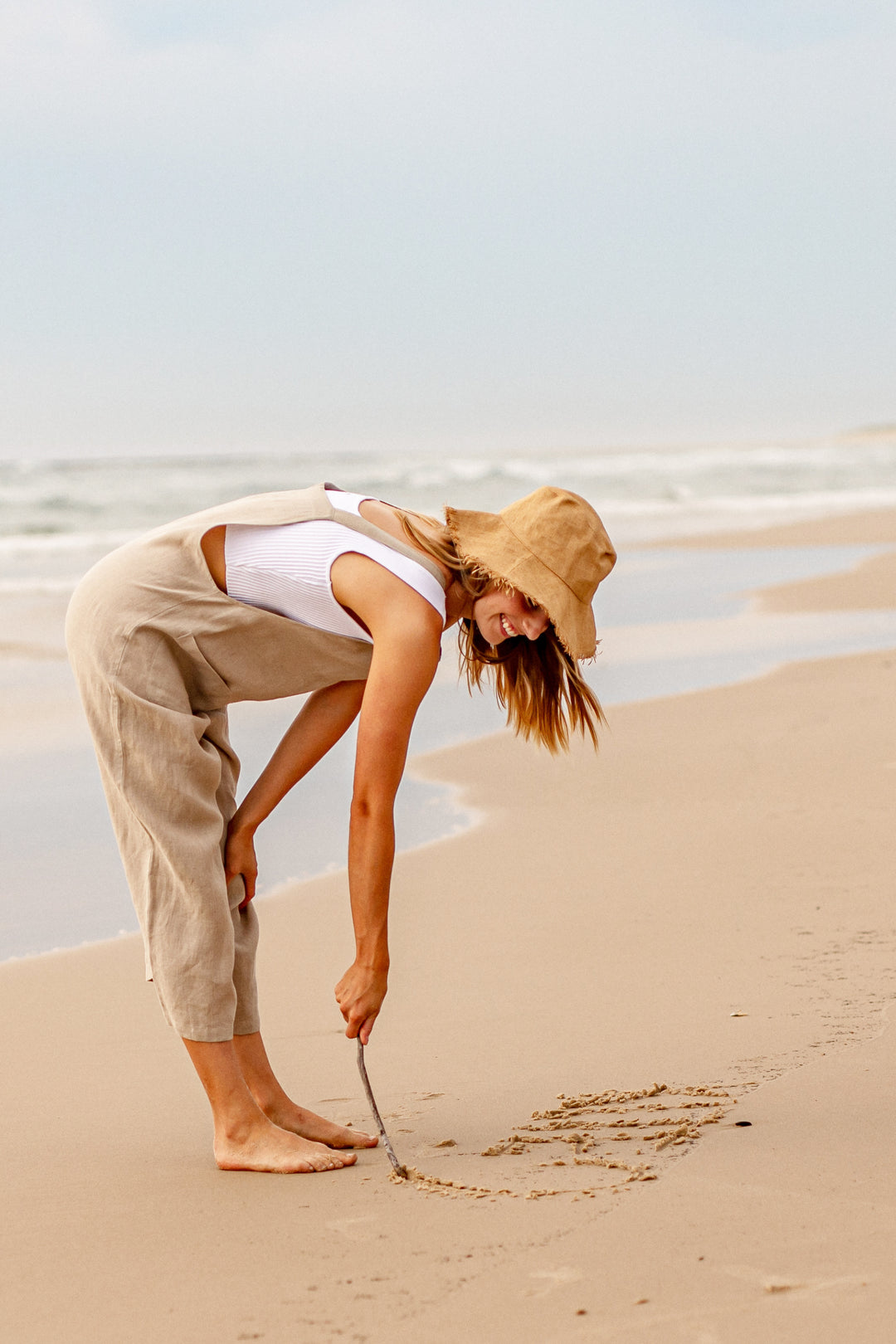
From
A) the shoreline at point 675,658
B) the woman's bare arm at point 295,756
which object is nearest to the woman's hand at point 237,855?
the woman's bare arm at point 295,756

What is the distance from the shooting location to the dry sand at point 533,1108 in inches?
84.8

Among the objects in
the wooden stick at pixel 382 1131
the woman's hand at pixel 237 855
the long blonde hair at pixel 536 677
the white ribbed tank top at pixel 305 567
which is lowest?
the wooden stick at pixel 382 1131

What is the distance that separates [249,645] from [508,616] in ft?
1.59

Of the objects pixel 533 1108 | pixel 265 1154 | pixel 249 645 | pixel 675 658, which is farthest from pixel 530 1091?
pixel 675 658

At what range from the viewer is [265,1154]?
274 cm

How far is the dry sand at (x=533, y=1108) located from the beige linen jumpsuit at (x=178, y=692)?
430 millimetres

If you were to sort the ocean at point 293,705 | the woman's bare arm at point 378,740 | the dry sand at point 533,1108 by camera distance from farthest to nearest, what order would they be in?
the ocean at point 293,705
the woman's bare arm at point 378,740
the dry sand at point 533,1108

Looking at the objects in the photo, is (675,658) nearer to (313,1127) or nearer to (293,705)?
(293,705)

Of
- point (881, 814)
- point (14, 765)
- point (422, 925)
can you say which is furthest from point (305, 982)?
point (14, 765)

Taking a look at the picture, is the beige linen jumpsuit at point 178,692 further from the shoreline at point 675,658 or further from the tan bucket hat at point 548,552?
the shoreline at point 675,658

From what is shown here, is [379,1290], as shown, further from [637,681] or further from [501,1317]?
[637,681]

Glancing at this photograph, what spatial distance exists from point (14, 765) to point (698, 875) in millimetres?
3207

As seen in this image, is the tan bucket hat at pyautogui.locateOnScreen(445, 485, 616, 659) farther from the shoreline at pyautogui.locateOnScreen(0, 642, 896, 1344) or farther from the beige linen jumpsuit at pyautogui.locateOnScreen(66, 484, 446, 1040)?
the shoreline at pyautogui.locateOnScreen(0, 642, 896, 1344)

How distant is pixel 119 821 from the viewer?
2.74 meters
